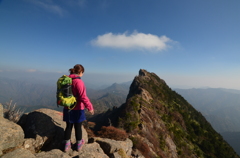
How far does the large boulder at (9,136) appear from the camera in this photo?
5.72 meters

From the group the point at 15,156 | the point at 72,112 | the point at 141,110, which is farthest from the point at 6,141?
the point at 141,110

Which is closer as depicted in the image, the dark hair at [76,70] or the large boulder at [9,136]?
the large boulder at [9,136]

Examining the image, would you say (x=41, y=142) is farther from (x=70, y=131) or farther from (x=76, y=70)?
(x=76, y=70)

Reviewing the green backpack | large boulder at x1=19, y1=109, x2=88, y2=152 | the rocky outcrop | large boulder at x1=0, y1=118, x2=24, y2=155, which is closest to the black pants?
the rocky outcrop

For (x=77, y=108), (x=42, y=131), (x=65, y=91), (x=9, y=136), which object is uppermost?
(x=65, y=91)

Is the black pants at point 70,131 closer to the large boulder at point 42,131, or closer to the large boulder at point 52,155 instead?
the large boulder at point 52,155

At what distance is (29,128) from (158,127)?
2352 centimetres

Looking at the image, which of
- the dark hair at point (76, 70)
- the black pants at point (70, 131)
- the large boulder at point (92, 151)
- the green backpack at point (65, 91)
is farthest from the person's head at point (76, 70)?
the large boulder at point (92, 151)

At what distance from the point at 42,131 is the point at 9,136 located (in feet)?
6.41

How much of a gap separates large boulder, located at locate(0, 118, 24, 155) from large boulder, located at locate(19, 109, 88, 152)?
61 cm

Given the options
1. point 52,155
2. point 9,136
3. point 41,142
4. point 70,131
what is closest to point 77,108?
point 70,131

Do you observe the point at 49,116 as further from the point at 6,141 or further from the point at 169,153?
the point at 169,153

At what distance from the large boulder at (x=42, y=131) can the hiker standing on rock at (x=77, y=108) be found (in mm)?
1035

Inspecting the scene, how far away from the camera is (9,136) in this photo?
19.6 ft
